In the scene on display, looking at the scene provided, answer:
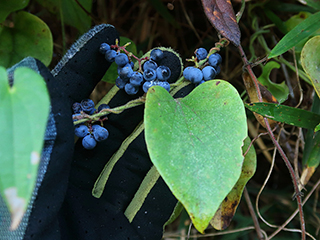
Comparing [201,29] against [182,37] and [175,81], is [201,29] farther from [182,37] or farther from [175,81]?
[175,81]

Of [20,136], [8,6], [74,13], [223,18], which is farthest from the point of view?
[74,13]

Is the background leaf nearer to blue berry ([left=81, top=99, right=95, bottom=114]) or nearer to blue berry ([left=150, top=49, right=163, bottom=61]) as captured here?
blue berry ([left=150, top=49, right=163, bottom=61])

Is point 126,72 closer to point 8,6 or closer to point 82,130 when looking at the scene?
point 82,130

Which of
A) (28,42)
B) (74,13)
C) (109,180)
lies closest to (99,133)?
(109,180)

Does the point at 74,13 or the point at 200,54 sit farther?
the point at 74,13

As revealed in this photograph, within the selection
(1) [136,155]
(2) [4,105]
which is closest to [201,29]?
(1) [136,155]

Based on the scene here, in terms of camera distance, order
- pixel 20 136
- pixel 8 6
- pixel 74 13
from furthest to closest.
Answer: pixel 74 13 < pixel 8 6 < pixel 20 136

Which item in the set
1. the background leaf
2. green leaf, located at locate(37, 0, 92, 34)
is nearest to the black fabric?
the background leaf
